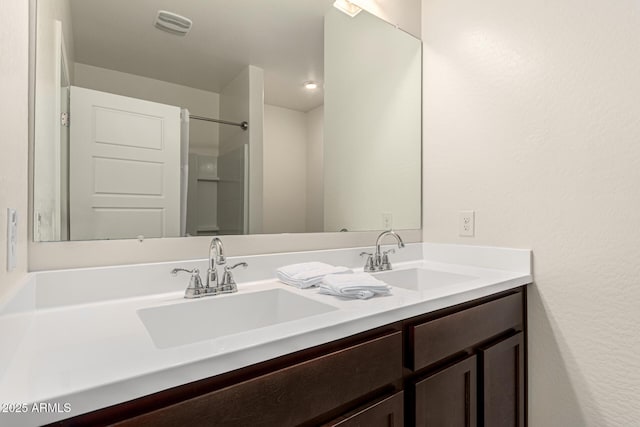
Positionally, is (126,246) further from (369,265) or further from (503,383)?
(503,383)

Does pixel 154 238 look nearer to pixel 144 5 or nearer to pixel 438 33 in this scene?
pixel 144 5

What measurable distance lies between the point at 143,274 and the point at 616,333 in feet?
4.78

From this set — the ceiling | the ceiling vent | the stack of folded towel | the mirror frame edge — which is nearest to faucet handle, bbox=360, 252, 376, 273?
the mirror frame edge

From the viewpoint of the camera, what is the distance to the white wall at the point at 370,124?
1.49 m

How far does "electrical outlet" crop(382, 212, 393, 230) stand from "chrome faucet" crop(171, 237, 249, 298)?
2.72 feet

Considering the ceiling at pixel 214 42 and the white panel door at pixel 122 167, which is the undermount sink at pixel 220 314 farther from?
the ceiling at pixel 214 42

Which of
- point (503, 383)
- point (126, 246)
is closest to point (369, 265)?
point (503, 383)

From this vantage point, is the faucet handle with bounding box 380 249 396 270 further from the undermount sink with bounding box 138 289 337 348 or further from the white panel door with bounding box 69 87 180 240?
the white panel door with bounding box 69 87 180 240

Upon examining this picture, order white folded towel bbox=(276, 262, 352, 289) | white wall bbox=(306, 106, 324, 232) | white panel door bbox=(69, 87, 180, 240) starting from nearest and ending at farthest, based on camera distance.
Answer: white panel door bbox=(69, 87, 180, 240), white folded towel bbox=(276, 262, 352, 289), white wall bbox=(306, 106, 324, 232)

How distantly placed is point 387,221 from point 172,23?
1160mm

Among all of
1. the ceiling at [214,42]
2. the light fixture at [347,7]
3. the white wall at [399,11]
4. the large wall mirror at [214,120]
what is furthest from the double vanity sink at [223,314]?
the white wall at [399,11]

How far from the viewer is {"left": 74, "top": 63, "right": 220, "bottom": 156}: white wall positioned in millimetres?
977

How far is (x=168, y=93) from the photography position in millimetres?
1079

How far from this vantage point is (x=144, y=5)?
1.04 m
